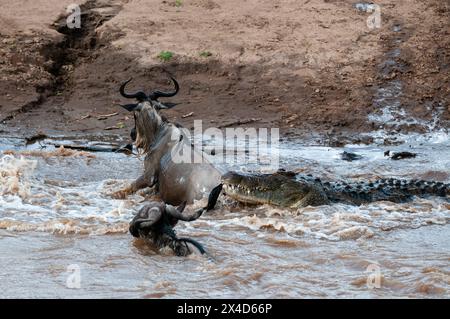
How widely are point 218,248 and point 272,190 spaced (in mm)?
1417

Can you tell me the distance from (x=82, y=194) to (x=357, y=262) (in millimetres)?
3677

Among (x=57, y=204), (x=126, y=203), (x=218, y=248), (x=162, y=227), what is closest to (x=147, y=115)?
(x=126, y=203)

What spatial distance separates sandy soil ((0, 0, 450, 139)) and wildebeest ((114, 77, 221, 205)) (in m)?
2.63

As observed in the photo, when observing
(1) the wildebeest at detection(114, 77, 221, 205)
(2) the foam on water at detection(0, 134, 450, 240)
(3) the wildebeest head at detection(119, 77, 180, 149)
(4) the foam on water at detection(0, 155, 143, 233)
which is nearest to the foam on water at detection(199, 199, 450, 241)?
(2) the foam on water at detection(0, 134, 450, 240)

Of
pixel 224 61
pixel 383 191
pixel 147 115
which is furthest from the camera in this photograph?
pixel 224 61

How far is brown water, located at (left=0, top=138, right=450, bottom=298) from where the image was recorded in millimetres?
6680

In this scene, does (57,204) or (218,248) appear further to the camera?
(57,204)

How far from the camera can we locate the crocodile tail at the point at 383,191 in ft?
30.1

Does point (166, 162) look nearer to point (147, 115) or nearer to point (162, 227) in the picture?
point (147, 115)

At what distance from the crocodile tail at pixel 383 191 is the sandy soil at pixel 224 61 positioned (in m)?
3.49

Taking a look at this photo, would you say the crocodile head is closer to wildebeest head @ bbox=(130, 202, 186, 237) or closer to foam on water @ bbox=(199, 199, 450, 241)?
foam on water @ bbox=(199, 199, 450, 241)

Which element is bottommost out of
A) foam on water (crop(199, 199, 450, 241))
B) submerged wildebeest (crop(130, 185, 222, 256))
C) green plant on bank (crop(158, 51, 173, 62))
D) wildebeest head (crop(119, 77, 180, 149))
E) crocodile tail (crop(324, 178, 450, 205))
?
foam on water (crop(199, 199, 450, 241))

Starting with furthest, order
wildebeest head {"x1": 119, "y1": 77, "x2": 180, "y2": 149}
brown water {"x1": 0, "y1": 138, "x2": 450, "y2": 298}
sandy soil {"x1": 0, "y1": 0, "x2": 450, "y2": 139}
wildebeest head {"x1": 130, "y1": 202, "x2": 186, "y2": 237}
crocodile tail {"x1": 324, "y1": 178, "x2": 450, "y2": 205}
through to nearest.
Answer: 1. sandy soil {"x1": 0, "y1": 0, "x2": 450, "y2": 139}
2. wildebeest head {"x1": 119, "y1": 77, "x2": 180, "y2": 149}
3. crocodile tail {"x1": 324, "y1": 178, "x2": 450, "y2": 205}
4. wildebeest head {"x1": 130, "y1": 202, "x2": 186, "y2": 237}
5. brown water {"x1": 0, "y1": 138, "x2": 450, "y2": 298}

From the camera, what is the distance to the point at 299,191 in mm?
8953
